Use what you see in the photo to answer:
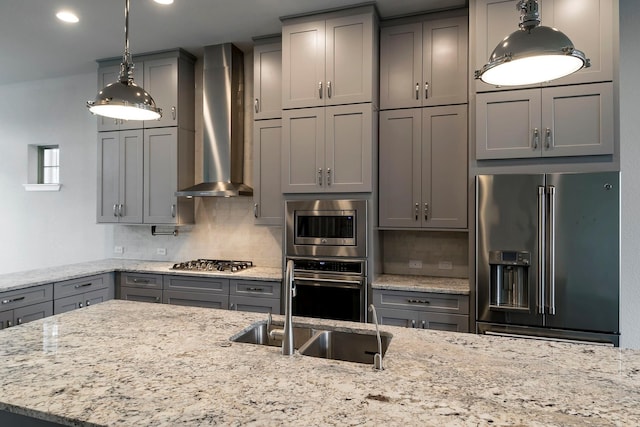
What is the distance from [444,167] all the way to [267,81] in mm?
1816

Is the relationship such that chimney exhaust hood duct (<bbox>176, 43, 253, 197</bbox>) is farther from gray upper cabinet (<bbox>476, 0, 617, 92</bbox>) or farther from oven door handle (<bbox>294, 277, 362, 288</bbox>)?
gray upper cabinet (<bbox>476, 0, 617, 92</bbox>)

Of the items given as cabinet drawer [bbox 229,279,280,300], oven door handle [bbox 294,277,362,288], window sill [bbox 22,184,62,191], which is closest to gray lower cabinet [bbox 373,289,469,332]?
oven door handle [bbox 294,277,362,288]

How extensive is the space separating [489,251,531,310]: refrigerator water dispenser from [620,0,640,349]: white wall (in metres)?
1.00

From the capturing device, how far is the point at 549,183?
263 cm

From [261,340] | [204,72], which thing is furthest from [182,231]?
[261,340]

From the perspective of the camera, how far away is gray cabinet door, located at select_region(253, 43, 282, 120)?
12.2 ft

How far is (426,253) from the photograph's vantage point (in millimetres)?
3574

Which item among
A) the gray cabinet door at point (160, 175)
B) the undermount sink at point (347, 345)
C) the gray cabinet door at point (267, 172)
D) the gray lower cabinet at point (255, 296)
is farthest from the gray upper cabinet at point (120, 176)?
the undermount sink at point (347, 345)

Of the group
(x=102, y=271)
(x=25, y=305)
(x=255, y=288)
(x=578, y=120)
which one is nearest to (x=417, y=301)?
(x=255, y=288)

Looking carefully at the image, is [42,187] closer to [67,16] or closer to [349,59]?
[67,16]

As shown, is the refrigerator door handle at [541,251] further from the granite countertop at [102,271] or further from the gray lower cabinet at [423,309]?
the granite countertop at [102,271]

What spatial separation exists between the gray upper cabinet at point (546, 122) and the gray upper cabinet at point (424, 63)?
17.4 inches

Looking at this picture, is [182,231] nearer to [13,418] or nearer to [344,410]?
[13,418]

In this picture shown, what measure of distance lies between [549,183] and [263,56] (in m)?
2.68
